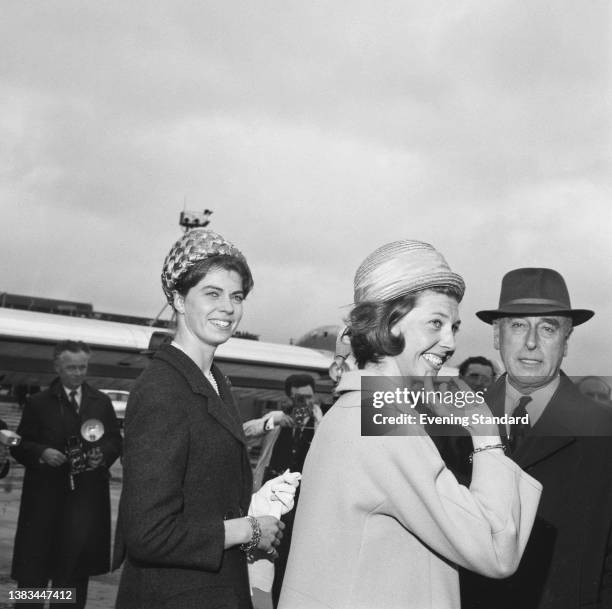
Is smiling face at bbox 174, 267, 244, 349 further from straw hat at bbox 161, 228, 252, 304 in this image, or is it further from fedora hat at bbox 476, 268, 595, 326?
fedora hat at bbox 476, 268, 595, 326

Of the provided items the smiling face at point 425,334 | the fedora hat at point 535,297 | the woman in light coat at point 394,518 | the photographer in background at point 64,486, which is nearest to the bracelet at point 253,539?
the woman in light coat at point 394,518

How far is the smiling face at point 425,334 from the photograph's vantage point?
5.55 feet

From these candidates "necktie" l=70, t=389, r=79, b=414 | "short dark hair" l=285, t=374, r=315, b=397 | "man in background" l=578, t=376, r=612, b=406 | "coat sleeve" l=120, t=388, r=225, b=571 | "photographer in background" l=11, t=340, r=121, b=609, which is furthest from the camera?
"short dark hair" l=285, t=374, r=315, b=397

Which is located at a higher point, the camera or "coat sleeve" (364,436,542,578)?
the camera

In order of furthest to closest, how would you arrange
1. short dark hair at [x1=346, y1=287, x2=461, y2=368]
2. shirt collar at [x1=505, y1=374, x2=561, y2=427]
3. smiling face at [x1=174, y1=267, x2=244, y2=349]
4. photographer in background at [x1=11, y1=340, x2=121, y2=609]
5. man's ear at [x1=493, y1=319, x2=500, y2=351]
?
photographer in background at [x1=11, y1=340, x2=121, y2=609] < man's ear at [x1=493, y1=319, x2=500, y2=351] < shirt collar at [x1=505, y1=374, x2=561, y2=427] < smiling face at [x1=174, y1=267, x2=244, y2=349] < short dark hair at [x1=346, y1=287, x2=461, y2=368]

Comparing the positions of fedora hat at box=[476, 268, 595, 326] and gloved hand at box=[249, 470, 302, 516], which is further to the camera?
fedora hat at box=[476, 268, 595, 326]

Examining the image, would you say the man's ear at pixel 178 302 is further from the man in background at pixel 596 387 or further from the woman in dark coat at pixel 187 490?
the man in background at pixel 596 387

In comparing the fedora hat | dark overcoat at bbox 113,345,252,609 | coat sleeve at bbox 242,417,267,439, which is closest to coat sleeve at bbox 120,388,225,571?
dark overcoat at bbox 113,345,252,609

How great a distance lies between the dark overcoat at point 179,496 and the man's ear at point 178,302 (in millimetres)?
247

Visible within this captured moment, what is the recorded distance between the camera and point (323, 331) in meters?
31.8

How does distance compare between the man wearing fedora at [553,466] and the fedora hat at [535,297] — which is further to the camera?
the fedora hat at [535,297]

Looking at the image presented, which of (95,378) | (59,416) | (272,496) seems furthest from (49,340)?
(272,496)

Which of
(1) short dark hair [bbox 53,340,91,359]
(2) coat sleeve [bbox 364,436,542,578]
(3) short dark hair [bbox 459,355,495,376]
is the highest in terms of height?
(3) short dark hair [bbox 459,355,495,376]

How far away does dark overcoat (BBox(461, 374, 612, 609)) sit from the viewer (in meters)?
2.09
